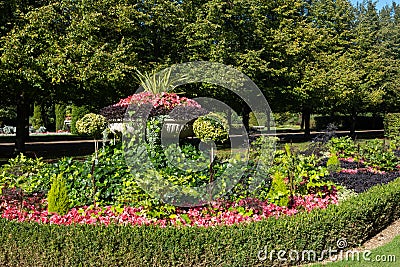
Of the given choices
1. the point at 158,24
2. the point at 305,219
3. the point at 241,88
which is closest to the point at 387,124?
Result: the point at 241,88

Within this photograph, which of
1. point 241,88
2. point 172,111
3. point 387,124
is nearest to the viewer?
point 172,111

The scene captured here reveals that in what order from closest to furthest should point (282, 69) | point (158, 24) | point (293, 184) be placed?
point (293, 184) < point (158, 24) < point (282, 69)

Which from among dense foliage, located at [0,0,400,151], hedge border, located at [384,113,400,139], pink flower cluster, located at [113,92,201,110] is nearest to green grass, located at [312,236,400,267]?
pink flower cluster, located at [113,92,201,110]

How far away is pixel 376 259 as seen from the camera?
440 centimetres

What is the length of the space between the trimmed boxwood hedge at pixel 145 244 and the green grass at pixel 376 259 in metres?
0.47

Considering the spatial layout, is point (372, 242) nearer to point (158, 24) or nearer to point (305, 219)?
point (305, 219)

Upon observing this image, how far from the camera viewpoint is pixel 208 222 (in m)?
4.87

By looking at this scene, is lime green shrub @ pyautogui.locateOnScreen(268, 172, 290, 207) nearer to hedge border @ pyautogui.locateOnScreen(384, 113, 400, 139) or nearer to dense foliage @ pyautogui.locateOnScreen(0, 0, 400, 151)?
dense foliage @ pyautogui.locateOnScreen(0, 0, 400, 151)

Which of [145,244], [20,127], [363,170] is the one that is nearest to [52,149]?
[20,127]

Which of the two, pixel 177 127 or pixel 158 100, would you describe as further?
pixel 177 127

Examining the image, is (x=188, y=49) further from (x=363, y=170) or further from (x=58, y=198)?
(x=58, y=198)

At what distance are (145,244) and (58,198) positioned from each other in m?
1.45

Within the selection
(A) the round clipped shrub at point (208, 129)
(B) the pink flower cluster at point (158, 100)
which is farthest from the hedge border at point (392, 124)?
(B) the pink flower cluster at point (158, 100)

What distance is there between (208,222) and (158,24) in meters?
11.7
